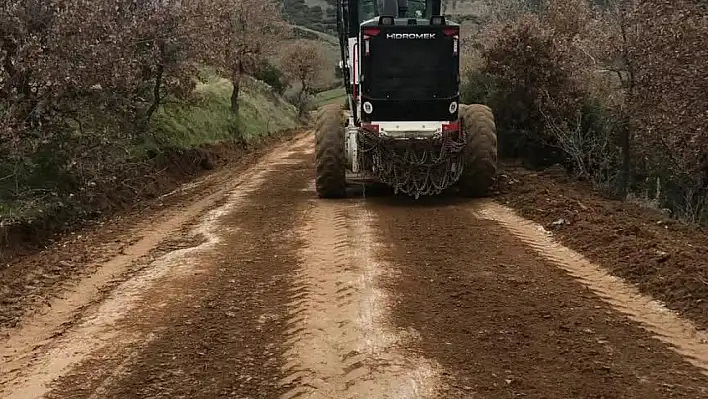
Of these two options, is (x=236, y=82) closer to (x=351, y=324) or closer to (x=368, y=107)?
(x=368, y=107)

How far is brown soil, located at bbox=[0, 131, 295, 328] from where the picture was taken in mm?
7427

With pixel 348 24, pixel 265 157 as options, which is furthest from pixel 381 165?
pixel 265 157

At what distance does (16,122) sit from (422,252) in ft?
20.1

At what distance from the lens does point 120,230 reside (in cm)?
1048

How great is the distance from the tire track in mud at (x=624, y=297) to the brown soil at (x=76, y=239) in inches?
199

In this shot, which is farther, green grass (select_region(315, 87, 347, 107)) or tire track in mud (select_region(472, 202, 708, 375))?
green grass (select_region(315, 87, 347, 107))

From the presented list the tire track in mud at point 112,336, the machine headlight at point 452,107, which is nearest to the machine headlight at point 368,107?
the machine headlight at point 452,107

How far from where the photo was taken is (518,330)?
571cm

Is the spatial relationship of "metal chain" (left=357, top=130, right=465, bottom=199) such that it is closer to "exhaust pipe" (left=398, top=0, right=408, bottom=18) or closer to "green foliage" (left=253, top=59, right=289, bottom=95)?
"exhaust pipe" (left=398, top=0, right=408, bottom=18)

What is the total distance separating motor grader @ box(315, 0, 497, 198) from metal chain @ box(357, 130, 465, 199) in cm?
2

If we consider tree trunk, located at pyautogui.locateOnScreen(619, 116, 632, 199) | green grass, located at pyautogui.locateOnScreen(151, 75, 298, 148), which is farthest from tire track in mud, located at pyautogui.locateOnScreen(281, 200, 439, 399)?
green grass, located at pyautogui.locateOnScreen(151, 75, 298, 148)

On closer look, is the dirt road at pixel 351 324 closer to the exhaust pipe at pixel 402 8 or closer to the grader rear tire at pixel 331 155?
the grader rear tire at pixel 331 155

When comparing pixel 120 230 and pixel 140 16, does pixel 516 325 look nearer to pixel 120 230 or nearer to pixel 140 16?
pixel 120 230

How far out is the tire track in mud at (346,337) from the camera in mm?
4770
